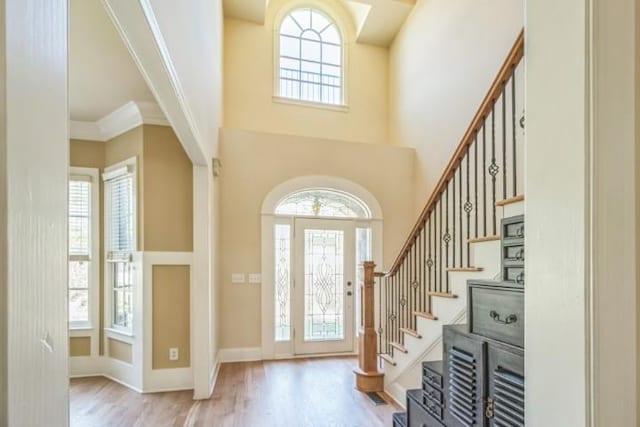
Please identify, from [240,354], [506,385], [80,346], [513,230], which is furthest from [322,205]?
[506,385]

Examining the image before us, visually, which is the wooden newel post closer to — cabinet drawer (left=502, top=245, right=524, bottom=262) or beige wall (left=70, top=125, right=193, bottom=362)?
beige wall (left=70, top=125, right=193, bottom=362)

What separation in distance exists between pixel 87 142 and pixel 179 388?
2925 millimetres

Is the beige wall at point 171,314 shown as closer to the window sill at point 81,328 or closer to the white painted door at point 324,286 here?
the window sill at point 81,328

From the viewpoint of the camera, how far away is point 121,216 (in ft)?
13.0

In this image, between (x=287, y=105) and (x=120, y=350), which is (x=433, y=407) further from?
(x=287, y=105)

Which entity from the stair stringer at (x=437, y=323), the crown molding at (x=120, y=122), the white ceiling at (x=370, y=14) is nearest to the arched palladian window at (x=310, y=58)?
the white ceiling at (x=370, y=14)

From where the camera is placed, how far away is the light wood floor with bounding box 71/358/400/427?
3.00m

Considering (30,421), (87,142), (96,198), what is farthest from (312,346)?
(30,421)

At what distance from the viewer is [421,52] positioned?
5336mm

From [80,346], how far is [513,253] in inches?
178

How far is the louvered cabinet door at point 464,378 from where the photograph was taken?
147 centimetres

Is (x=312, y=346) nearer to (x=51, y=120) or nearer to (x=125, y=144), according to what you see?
(x=125, y=144)

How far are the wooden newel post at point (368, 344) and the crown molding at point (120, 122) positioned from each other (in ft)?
8.68

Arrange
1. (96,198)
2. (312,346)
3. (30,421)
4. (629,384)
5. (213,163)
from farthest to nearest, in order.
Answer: (312,346)
(96,198)
(213,163)
(629,384)
(30,421)
